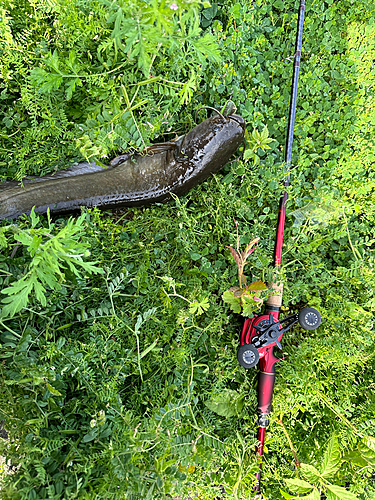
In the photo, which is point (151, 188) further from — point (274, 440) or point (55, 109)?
point (274, 440)

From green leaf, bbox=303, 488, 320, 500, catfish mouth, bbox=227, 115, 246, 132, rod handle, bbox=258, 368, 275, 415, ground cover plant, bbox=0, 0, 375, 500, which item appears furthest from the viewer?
catfish mouth, bbox=227, 115, 246, 132

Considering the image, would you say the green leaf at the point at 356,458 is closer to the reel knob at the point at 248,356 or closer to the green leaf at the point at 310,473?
the green leaf at the point at 310,473

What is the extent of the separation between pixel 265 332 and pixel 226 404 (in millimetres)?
712

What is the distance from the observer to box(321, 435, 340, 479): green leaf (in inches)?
98.2

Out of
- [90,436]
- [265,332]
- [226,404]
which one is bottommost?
[226,404]

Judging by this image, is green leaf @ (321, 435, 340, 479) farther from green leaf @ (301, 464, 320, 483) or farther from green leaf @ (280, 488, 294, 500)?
green leaf @ (280, 488, 294, 500)

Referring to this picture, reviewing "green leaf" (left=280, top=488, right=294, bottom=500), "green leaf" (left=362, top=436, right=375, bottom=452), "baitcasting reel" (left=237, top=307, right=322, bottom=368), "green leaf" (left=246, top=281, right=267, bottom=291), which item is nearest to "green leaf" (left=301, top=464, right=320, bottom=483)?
"green leaf" (left=280, top=488, right=294, bottom=500)

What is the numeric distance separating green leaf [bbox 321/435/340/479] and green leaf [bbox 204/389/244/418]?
2.35 feet

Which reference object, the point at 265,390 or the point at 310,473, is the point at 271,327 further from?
the point at 310,473

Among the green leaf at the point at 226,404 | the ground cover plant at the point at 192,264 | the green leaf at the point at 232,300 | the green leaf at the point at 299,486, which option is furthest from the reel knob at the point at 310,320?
the green leaf at the point at 299,486

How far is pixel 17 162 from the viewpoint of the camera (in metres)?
2.84

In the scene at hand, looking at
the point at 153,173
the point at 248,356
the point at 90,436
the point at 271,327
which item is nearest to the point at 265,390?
the point at 248,356

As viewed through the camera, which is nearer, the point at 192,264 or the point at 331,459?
the point at 331,459

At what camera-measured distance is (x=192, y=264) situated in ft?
9.86
